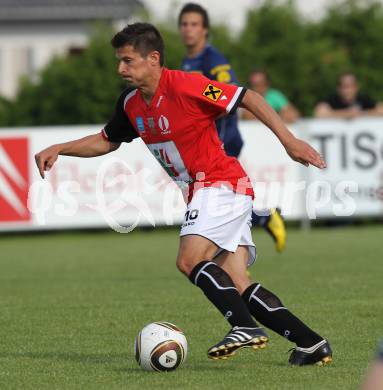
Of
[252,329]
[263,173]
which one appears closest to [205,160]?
[252,329]

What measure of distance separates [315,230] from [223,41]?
4662mm

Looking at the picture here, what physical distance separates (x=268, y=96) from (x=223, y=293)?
1134 centimetres

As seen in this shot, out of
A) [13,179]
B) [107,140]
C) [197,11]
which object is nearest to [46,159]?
[107,140]

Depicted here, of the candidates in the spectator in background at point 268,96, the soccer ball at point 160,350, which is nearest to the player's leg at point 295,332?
the soccer ball at point 160,350

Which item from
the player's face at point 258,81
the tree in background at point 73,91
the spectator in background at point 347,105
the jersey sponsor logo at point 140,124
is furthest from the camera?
the tree in background at point 73,91

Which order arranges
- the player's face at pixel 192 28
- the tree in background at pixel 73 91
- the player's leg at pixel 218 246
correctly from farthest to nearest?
the tree in background at pixel 73 91 < the player's face at pixel 192 28 < the player's leg at pixel 218 246

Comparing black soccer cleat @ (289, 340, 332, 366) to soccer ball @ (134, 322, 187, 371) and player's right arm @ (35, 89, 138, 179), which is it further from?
player's right arm @ (35, 89, 138, 179)

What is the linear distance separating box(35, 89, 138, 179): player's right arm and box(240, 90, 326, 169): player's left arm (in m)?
0.86

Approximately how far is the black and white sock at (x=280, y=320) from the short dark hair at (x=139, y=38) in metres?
1.56

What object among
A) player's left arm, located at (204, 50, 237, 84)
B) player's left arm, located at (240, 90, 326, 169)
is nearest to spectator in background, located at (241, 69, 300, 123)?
player's left arm, located at (204, 50, 237, 84)

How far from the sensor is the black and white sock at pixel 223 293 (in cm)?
692

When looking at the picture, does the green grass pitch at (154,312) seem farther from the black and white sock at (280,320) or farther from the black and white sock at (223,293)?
the black and white sock at (223,293)

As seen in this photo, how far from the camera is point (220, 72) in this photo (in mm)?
11555

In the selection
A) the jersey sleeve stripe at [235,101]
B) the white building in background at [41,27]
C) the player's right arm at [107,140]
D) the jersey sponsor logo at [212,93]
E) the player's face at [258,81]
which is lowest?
the player's right arm at [107,140]
